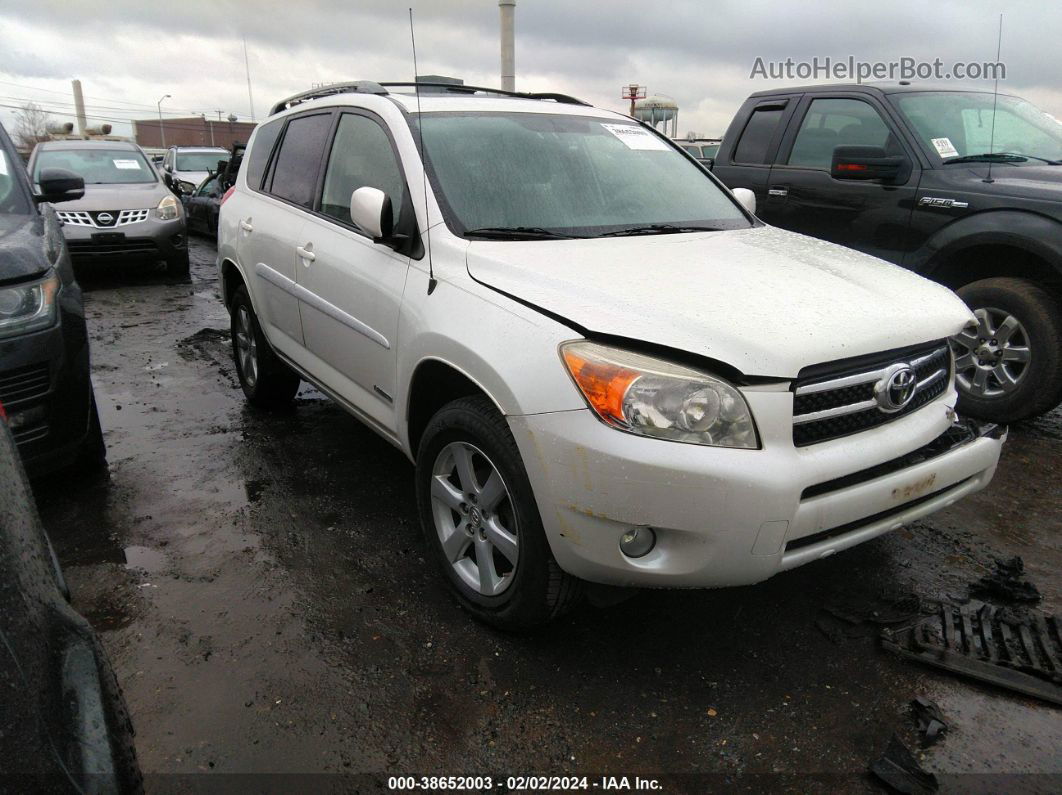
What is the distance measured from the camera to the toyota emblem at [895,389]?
2264 millimetres

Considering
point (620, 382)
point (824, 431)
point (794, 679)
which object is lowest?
point (794, 679)

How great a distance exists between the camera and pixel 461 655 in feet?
8.13

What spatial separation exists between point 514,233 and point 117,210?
312 inches

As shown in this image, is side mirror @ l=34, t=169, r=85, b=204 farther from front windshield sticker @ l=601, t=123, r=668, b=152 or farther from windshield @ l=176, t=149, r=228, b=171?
windshield @ l=176, t=149, r=228, b=171

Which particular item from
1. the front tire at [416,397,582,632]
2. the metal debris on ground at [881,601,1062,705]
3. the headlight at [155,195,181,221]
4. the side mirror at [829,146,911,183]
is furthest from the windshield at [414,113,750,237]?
the headlight at [155,195,181,221]

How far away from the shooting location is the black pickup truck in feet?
13.6

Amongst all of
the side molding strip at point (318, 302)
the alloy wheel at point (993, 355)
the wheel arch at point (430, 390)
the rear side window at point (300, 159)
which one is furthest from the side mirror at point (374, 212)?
the alloy wheel at point (993, 355)

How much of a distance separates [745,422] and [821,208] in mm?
3604

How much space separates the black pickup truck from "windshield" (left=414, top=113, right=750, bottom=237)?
1670mm

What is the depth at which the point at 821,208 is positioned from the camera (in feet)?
16.7

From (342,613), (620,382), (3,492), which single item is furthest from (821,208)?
(3,492)

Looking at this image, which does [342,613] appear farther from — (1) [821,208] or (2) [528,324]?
(1) [821,208]

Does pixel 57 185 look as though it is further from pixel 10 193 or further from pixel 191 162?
pixel 191 162

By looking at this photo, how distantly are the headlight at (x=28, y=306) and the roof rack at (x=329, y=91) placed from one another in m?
1.64
